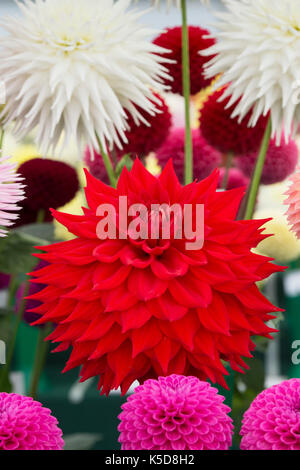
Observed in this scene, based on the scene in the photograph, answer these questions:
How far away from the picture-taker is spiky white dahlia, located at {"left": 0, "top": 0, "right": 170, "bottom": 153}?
281 millimetres

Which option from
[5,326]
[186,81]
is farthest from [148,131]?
[5,326]

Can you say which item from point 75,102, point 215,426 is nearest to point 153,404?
point 215,426

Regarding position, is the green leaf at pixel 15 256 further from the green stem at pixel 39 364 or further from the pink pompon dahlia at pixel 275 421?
the pink pompon dahlia at pixel 275 421

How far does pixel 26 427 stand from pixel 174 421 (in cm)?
5

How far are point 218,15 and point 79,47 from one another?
0.07m

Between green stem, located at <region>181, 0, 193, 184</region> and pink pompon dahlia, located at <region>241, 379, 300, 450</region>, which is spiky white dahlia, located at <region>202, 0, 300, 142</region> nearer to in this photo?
green stem, located at <region>181, 0, 193, 184</region>

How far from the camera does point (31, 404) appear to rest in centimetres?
22

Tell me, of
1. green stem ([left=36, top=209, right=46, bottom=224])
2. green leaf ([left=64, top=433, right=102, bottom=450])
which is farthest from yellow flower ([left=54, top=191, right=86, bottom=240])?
green leaf ([left=64, top=433, right=102, bottom=450])

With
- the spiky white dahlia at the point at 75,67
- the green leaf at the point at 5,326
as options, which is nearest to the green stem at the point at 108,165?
the spiky white dahlia at the point at 75,67

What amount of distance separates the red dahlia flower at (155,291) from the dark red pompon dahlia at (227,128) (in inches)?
4.0

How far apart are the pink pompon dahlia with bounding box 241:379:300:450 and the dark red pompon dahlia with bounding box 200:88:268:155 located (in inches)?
6.0

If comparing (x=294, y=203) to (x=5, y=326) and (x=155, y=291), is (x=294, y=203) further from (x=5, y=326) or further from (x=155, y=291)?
(x=5, y=326)

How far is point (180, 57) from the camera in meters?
0.34

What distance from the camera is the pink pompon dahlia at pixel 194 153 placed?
0.36 meters
